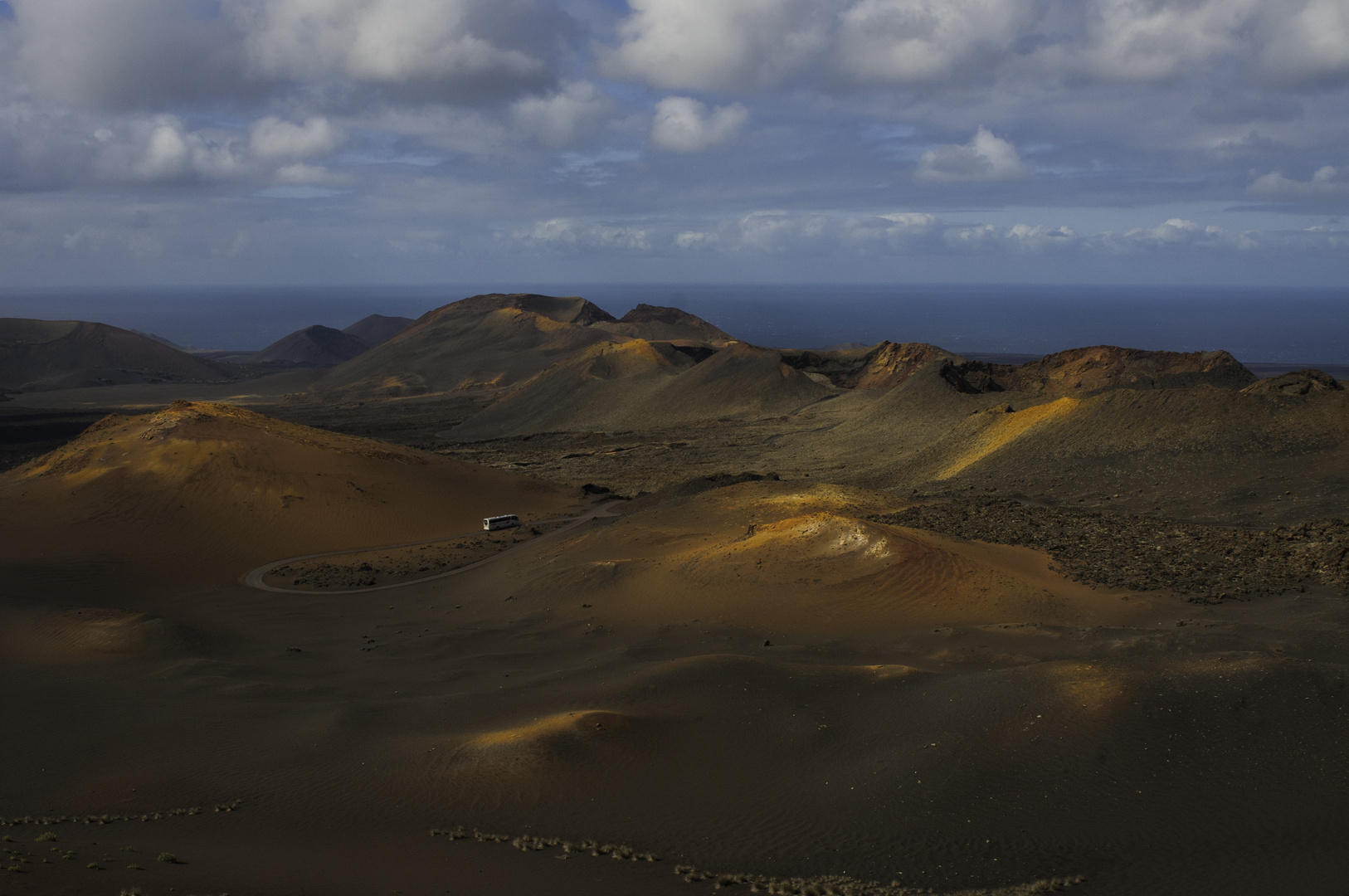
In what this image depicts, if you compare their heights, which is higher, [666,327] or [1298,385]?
[666,327]

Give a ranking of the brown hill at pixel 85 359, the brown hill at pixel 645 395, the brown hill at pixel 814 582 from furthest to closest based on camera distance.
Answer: the brown hill at pixel 85 359 < the brown hill at pixel 645 395 < the brown hill at pixel 814 582

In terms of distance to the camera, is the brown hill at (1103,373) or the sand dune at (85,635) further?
the brown hill at (1103,373)

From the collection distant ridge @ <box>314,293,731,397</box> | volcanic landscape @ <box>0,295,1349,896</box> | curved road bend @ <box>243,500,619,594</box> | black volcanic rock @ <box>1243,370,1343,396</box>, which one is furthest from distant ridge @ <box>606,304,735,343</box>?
curved road bend @ <box>243,500,619,594</box>

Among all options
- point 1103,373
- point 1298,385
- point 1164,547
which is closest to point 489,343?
point 1103,373

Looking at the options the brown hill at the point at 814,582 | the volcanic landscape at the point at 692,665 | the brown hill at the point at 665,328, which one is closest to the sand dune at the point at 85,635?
the volcanic landscape at the point at 692,665

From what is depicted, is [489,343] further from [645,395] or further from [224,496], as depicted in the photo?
[224,496]

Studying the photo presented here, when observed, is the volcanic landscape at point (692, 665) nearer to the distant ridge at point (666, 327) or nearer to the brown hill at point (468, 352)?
the brown hill at point (468, 352)

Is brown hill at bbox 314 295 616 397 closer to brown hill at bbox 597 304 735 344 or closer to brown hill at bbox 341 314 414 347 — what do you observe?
brown hill at bbox 597 304 735 344
